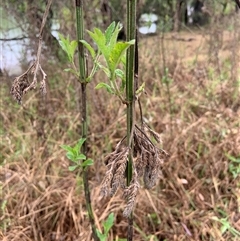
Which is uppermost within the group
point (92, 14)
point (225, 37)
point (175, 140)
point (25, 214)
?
point (92, 14)

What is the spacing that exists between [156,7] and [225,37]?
733mm

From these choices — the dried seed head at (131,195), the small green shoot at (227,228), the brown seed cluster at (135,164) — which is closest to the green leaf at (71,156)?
the brown seed cluster at (135,164)

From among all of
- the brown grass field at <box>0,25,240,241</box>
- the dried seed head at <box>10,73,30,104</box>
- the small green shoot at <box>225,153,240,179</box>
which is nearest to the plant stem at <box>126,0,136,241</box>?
the dried seed head at <box>10,73,30,104</box>

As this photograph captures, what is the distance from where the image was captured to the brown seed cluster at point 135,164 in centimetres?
85

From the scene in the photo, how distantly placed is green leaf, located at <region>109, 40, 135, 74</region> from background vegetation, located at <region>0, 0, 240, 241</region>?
3.57ft

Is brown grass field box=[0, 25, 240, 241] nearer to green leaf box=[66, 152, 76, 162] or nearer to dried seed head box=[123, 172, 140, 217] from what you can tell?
green leaf box=[66, 152, 76, 162]

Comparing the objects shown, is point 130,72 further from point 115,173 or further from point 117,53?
point 115,173

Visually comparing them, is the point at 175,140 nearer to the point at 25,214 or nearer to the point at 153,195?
the point at 153,195

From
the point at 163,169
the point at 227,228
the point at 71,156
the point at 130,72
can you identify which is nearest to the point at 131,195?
the point at 130,72

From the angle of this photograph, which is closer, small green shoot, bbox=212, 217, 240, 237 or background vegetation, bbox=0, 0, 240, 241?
small green shoot, bbox=212, 217, 240, 237

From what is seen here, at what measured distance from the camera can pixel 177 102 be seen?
9.83ft

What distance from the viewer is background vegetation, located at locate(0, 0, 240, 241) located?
1941 millimetres

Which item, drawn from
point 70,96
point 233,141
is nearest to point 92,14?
point 70,96

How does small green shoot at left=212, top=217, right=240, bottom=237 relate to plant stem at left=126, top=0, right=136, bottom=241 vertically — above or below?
below
